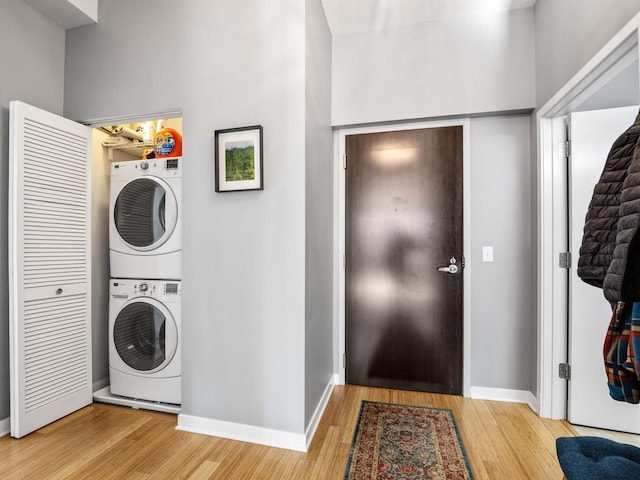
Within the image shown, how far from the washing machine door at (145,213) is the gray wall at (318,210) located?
99 cm

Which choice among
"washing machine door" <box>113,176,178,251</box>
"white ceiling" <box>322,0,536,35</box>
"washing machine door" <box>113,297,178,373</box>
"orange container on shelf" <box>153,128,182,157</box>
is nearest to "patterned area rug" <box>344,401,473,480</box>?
"washing machine door" <box>113,297,178,373</box>

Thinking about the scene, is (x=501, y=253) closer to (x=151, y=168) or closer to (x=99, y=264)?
(x=151, y=168)

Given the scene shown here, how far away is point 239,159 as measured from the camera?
1.89 m

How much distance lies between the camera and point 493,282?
2.38 metres

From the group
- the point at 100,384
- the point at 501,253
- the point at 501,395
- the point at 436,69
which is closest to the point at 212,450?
the point at 100,384

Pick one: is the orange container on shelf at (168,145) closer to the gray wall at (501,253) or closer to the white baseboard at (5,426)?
the white baseboard at (5,426)

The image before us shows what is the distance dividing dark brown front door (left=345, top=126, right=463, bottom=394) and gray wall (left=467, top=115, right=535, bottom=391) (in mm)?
128

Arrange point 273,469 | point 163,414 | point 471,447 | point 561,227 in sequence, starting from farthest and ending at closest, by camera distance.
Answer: point 163,414
point 561,227
point 471,447
point 273,469

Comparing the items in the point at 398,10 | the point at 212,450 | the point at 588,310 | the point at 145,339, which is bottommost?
the point at 212,450

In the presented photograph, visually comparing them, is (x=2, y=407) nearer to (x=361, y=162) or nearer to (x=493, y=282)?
(x=361, y=162)

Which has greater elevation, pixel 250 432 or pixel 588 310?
pixel 588 310

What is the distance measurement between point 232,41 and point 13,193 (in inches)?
61.9

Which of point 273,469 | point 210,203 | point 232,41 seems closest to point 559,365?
point 273,469

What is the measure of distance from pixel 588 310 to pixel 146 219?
2.98 metres
